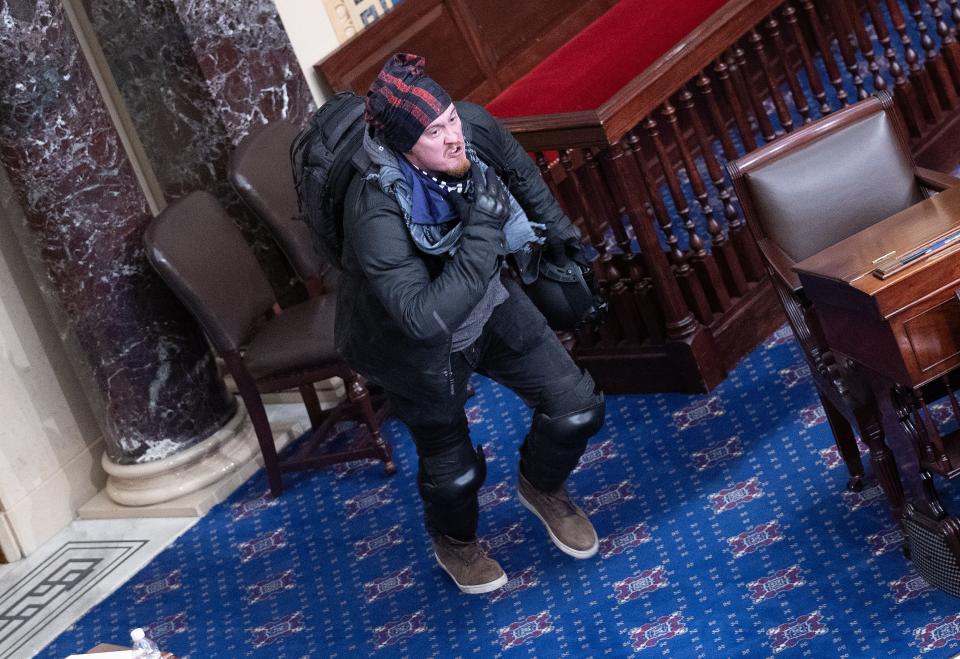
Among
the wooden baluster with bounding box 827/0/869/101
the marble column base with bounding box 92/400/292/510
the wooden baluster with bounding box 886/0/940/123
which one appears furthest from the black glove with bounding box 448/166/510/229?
the wooden baluster with bounding box 886/0/940/123

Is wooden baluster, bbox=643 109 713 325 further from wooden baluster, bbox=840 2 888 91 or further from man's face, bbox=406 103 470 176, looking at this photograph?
man's face, bbox=406 103 470 176

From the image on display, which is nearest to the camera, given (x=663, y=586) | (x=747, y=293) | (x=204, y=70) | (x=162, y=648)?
(x=663, y=586)

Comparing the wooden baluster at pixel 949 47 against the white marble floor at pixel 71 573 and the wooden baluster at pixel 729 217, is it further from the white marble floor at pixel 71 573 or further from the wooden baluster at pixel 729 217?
the white marble floor at pixel 71 573

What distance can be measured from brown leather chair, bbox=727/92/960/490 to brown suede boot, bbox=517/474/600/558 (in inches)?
35.2

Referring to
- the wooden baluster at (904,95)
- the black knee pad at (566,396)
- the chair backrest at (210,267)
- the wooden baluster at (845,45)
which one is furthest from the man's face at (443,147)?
the wooden baluster at (904,95)

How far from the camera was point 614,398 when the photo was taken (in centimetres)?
532

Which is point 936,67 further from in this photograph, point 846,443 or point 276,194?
point 276,194

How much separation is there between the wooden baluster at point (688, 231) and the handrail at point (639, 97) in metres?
0.09

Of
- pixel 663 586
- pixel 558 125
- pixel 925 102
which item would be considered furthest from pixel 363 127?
pixel 925 102

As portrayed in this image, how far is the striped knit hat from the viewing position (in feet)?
11.2

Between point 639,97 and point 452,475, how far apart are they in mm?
1526

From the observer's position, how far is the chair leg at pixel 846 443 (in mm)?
4117

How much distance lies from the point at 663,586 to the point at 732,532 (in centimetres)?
29

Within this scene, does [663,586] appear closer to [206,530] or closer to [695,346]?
[695,346]
